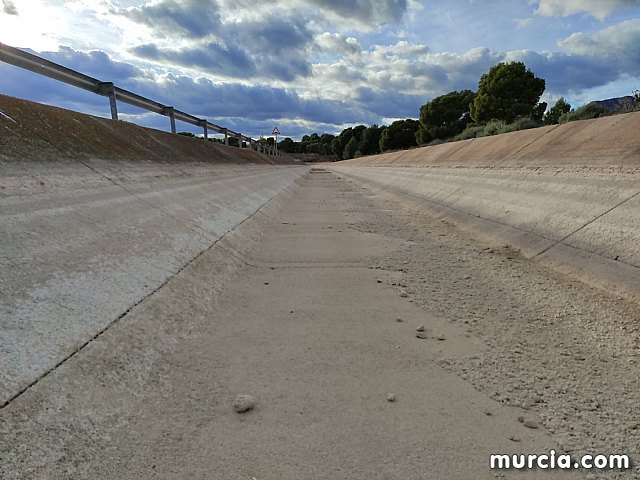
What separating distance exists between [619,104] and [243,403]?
15.4 meters

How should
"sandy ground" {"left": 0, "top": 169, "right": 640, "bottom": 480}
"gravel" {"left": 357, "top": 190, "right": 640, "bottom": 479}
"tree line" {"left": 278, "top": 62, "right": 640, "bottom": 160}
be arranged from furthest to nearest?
"tree line" {"left": 278, "top": 62, "right": 640, "bottom": 160}, "gravel" {"left": 357, "top": 190, "right": 640, "bottom": 479}, "sandy ground" {"left": 0, "top": 169, "right": 640, "bottom": 480}

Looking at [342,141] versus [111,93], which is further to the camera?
[342,141]

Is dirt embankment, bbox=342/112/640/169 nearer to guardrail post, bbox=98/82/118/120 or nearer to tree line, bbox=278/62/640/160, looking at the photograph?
tree line, bbox=278/62/640/160

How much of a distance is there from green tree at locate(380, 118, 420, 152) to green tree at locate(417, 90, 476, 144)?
1883 cm

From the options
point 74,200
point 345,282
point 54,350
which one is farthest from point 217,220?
point 54,350

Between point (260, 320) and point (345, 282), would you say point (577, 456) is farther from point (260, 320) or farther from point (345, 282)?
point (345, 282)

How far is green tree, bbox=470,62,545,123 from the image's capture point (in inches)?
1577

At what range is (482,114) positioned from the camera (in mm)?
42188

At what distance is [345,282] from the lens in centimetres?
401

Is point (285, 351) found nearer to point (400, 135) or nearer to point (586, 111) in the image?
point (586, 111)

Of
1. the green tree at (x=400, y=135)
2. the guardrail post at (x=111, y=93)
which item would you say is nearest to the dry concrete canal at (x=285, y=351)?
the guardrail post at (x=111, y=93)

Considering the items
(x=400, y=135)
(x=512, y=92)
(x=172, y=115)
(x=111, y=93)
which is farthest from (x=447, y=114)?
(x=111, y=93)

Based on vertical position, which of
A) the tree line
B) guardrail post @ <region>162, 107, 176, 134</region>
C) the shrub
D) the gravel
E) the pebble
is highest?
the tree line

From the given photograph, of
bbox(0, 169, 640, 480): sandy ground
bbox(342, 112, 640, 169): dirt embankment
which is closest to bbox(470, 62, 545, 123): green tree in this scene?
bbox(342, 112, 640, 169): dirt embankment
